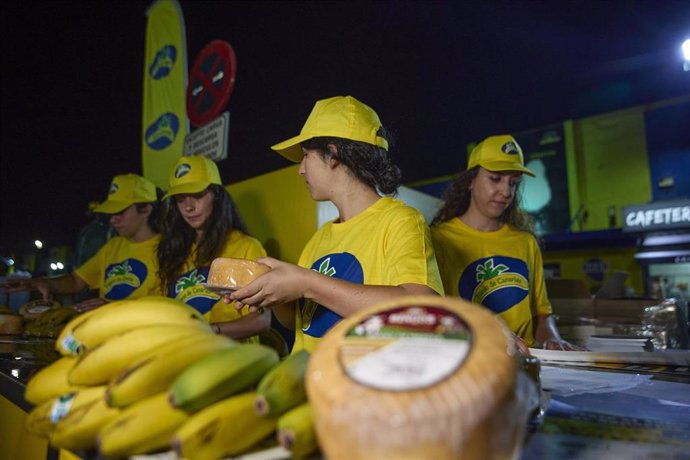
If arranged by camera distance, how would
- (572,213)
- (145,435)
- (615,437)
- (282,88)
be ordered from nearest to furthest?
(145,435)
(615,437)
(282,88)
(572,213)

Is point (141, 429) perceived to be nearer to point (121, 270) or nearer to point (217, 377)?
point (217, 377)

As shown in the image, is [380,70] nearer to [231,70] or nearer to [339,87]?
[339,87]

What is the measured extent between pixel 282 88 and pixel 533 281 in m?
3.92

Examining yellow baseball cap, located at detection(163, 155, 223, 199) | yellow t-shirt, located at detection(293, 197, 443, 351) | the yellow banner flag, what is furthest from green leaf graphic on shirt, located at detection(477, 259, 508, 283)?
the yellow banner flag

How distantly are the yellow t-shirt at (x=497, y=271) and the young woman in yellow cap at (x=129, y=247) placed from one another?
2.07 m

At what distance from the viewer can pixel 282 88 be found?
5613mm

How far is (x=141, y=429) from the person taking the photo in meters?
0.76

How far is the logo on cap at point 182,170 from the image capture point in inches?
120

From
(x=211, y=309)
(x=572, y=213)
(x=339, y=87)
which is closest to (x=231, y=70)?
(x=339, y=87)

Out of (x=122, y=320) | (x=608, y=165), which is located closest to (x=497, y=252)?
(x=122, y=320)

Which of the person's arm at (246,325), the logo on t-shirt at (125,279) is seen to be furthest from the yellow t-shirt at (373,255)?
the logo on t-shirt at (125,279)

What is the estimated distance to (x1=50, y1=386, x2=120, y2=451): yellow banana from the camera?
841 mm

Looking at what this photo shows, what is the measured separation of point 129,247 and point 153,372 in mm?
3270

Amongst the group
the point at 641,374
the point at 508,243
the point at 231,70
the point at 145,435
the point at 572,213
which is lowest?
→ the point at 641,374
